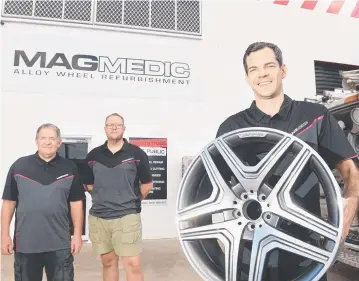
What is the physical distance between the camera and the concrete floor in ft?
13.1

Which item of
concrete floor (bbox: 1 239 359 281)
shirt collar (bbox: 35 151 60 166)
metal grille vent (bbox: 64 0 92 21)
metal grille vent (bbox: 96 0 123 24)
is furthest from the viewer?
metal grille vent (bbox: 96 0 123 24)

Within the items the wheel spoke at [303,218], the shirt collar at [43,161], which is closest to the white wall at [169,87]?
the shirt collar at [43,161]

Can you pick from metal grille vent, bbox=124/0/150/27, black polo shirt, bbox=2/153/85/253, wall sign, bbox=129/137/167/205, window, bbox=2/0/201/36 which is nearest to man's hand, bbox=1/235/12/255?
black polo shirt, bbox=2/153/85/253

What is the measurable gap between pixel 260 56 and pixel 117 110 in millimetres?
5159

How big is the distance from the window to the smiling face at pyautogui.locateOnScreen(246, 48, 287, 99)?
553 centimetres

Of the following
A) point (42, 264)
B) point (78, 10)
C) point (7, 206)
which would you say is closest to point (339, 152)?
point (42, 264)

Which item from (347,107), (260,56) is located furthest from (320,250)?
(347,107)

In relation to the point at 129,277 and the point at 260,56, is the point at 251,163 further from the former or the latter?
the point at 129,277

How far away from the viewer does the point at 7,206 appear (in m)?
2.70

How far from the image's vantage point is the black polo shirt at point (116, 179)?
122 inches

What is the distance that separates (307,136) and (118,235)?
2.23 meters

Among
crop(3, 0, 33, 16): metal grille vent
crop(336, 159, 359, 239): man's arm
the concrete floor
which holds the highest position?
crop(3, 0, 33, 16): metal grille vent

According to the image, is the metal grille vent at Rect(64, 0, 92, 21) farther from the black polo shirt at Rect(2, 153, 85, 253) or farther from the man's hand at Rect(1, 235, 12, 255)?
the man's hand at Rect(1, 235, 12, 255)

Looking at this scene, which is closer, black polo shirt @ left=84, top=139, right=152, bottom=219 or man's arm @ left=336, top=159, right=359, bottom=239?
man's arm @ left=336, top=159, right=359, bottom=239
